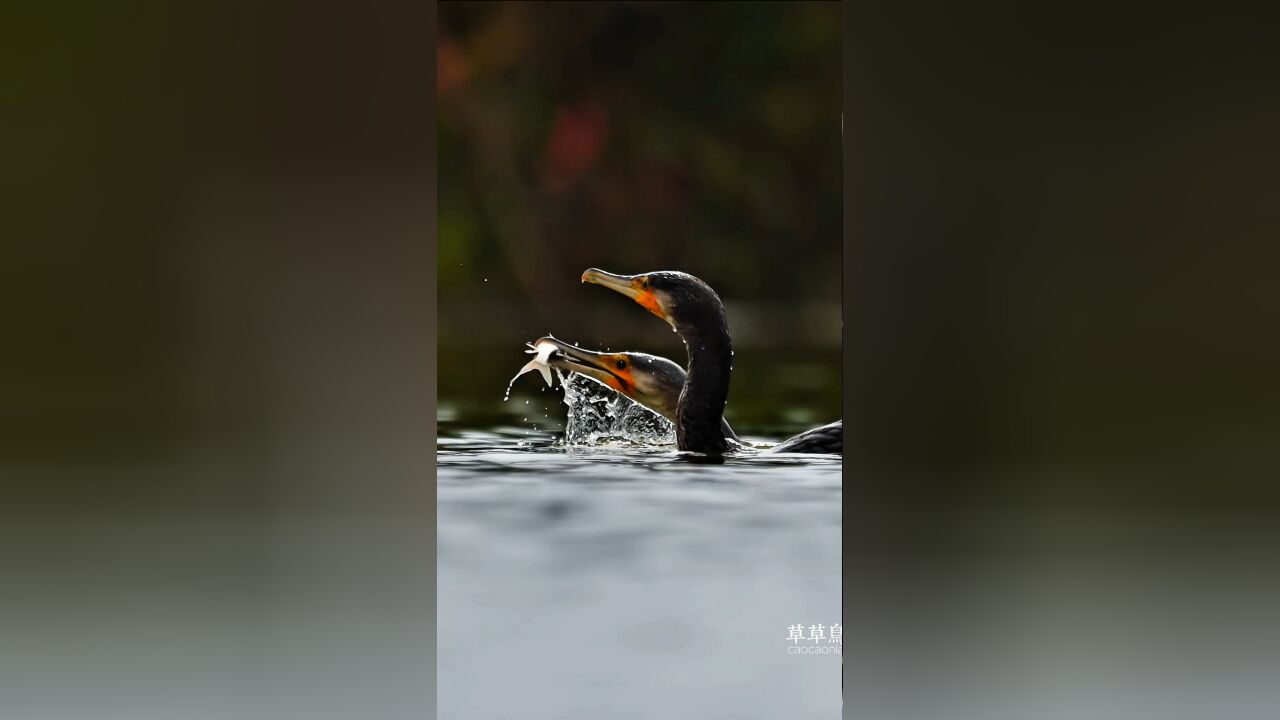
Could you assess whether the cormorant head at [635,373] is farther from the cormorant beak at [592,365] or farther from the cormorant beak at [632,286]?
the cormorant beak at [632,286]

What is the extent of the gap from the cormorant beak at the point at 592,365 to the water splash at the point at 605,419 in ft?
0.05

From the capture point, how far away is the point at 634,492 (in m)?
2.04

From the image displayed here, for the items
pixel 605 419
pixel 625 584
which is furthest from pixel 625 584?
pixel 605 419

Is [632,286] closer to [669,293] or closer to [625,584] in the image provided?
[669,293]

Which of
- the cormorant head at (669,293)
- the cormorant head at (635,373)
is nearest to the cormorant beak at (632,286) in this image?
the cormorant head at (669,293)

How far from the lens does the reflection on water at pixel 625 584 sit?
1987mm

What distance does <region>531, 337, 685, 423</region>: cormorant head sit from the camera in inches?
80.9

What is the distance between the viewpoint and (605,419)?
208cm

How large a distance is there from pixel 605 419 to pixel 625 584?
0.38 meters
